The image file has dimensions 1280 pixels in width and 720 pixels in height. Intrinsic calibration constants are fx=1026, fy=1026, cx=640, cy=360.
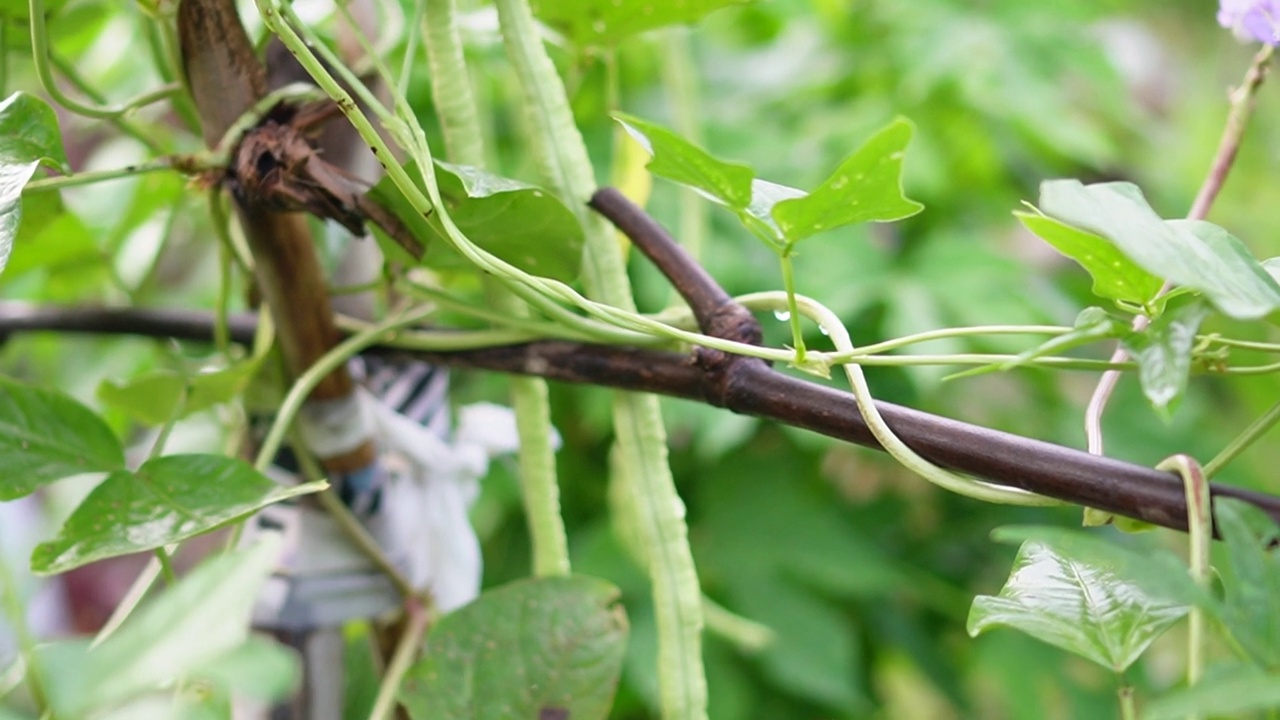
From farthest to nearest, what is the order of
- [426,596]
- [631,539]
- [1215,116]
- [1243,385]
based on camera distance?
[1215,116]
[1243,385]
[631,539]
[426,596]

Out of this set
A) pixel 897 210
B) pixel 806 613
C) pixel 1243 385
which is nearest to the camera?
pixel 897 210

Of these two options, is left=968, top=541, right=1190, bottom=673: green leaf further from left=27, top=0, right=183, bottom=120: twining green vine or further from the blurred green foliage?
the blurred green foliage

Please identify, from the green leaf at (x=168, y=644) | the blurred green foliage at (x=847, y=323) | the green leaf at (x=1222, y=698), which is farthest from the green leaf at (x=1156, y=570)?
the blurred green foliage at (x=847, y=323)

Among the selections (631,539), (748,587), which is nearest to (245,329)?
(631,539)

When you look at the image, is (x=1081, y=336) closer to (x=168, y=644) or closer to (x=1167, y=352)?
(x=1167, y=352)

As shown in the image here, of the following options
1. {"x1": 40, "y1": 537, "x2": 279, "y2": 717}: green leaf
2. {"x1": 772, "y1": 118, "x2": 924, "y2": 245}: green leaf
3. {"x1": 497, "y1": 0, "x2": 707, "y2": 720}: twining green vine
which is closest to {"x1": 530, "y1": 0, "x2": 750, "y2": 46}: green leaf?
{"x1": 497, "y1": 0, "x2": 707, "y2": 720}: twining green vine

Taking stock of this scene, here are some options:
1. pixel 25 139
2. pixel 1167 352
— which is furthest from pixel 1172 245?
pixel 25 139

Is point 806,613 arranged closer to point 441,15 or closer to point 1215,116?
point 441,15

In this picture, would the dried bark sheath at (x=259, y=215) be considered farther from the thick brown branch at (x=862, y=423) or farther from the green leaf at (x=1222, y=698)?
the green leaf at (x=1222, y=698)
